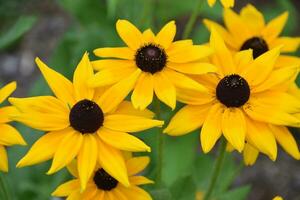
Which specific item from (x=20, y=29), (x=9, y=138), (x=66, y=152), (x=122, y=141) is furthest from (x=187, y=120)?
(x=20, y=29)

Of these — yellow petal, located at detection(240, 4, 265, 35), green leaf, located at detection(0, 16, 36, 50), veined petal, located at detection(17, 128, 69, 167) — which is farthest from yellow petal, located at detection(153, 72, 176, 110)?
green leaf, located at detection(0, 16, 36, 50)

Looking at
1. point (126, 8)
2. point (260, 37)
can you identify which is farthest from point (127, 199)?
point (126, 8)

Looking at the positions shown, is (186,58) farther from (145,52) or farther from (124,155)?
(124,155)

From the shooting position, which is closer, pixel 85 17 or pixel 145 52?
pixel 145 52

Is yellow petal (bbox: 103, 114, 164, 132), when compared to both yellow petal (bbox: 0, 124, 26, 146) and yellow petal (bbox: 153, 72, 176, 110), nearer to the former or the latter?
yellow petal (bbox: 153, 72, 176, 110)

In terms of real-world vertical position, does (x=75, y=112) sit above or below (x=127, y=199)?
above

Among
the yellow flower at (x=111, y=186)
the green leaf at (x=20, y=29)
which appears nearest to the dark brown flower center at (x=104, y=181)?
the yellow flower at (x=111, y=186)

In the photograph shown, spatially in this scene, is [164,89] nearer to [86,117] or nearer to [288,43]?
[86,117]

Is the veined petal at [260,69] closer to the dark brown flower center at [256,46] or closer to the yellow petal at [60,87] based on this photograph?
the dark brown flower center at [256,46]
